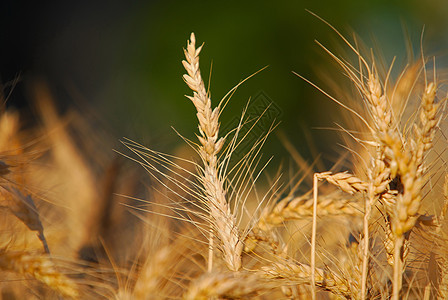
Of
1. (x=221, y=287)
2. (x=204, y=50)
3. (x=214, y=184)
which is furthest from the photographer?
(x=204, y=50)

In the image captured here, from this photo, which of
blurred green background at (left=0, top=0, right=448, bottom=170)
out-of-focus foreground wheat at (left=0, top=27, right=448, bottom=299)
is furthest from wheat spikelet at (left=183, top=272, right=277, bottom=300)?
blurred green background at (left=0, top=0, right=448, bottom=170)

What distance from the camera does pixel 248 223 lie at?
505 millimetres

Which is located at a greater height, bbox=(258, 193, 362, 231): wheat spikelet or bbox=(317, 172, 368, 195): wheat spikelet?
bbox=(317, 172, 368, 195): wheat spikelet

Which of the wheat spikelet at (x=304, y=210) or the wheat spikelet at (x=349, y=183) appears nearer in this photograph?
the wheat spikelet at (x=349, y=183)

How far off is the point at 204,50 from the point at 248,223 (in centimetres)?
150

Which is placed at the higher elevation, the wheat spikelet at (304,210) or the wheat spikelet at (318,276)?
the wheat spikelet at (304,210)

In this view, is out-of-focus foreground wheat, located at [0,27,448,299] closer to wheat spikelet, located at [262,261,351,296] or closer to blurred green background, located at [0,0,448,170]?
wheat spikelet, located at [262,261,351,296]

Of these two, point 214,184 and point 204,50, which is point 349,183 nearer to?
point 214,184

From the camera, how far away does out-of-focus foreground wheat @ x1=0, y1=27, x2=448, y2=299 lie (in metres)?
0.40

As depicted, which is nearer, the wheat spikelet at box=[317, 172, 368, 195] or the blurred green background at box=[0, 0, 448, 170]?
the wheat spikelet at box=[317, 172, 368, 195]

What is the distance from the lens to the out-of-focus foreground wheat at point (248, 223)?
403mm

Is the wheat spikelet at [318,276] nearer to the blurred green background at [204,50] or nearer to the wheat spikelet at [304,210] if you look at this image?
the wheat spikelet at [304,210]

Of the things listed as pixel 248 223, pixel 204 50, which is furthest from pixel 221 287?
pixel 204 50

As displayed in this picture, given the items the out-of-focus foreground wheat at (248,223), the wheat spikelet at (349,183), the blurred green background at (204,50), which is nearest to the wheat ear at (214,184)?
the out-of-focus foreground wheat at (248,223)
